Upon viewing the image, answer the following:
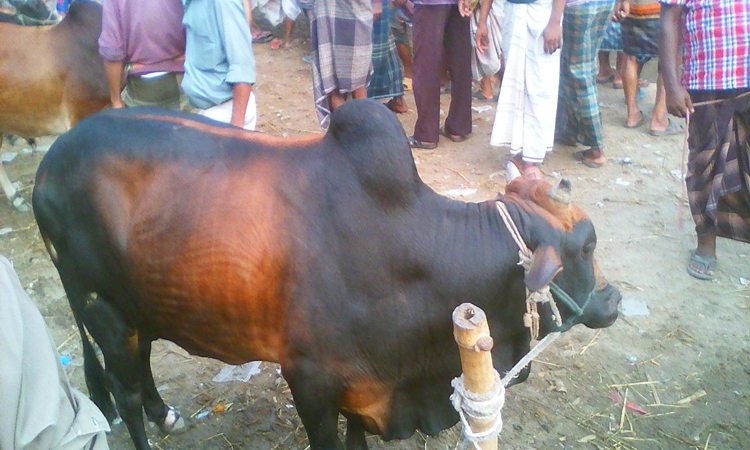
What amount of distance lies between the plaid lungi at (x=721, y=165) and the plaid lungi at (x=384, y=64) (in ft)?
9.96

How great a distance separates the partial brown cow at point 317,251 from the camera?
6.72 ft

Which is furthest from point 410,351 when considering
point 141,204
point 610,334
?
point 610,334

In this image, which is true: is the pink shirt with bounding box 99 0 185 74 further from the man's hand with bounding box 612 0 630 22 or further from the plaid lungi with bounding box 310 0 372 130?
the man's hand with bounding box 612 0 630 22

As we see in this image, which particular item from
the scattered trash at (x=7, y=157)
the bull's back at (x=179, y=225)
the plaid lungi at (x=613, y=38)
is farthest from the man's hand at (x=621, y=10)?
the scattered trash at (x=7, y=157)

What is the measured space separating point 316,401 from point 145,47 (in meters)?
2.37

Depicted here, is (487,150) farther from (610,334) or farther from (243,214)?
(243,214)

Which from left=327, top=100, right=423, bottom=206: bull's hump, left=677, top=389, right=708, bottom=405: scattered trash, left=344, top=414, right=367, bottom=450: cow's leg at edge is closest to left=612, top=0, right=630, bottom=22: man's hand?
left=677, top=389, right=708, bottom=405: scattered trash

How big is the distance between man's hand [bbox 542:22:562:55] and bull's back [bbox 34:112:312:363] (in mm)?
3088

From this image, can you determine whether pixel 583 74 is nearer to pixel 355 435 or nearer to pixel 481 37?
pixel 481 37

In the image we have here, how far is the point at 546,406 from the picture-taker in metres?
3.04

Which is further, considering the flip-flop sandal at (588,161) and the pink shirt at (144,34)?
the flip-flop sandal at (588,161)

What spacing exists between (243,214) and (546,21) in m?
3.40

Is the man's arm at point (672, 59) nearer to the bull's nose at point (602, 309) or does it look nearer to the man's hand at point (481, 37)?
the bull's nose at point (602, 309)

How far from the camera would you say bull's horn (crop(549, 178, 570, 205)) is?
2064mm
